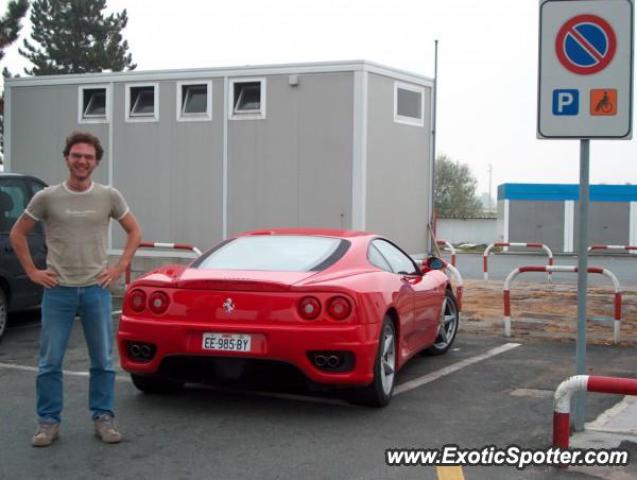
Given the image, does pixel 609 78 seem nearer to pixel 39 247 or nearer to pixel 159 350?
pixel 159 350

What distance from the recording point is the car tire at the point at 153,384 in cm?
614

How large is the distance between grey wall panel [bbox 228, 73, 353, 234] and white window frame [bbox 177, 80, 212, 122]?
456 millimetres

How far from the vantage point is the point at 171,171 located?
1355cm

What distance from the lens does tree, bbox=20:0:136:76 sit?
4394cm

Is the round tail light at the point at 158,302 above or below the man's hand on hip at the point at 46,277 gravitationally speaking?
below

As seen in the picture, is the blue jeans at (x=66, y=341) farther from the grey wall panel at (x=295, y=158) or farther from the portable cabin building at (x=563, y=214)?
the portable cabin building at (x=563, y=214)

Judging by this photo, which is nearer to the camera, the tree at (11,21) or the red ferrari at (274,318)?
the red ferrari at (274,318)

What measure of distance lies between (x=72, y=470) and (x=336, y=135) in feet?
28.1

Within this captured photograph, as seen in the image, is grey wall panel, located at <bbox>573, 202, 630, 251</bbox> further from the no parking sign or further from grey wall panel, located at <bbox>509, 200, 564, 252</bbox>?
the no parking sign

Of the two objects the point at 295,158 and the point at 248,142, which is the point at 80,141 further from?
the point at 248,142

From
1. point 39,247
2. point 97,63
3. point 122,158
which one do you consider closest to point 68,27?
point 97,63

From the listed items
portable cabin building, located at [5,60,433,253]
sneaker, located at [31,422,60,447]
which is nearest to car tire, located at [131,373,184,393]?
sneaker, located at [31,422,60,447]

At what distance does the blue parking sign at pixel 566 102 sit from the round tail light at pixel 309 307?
6.65 ft

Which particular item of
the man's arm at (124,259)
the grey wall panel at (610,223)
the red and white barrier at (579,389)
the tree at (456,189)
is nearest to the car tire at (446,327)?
the red and white barrier at (579,389)
